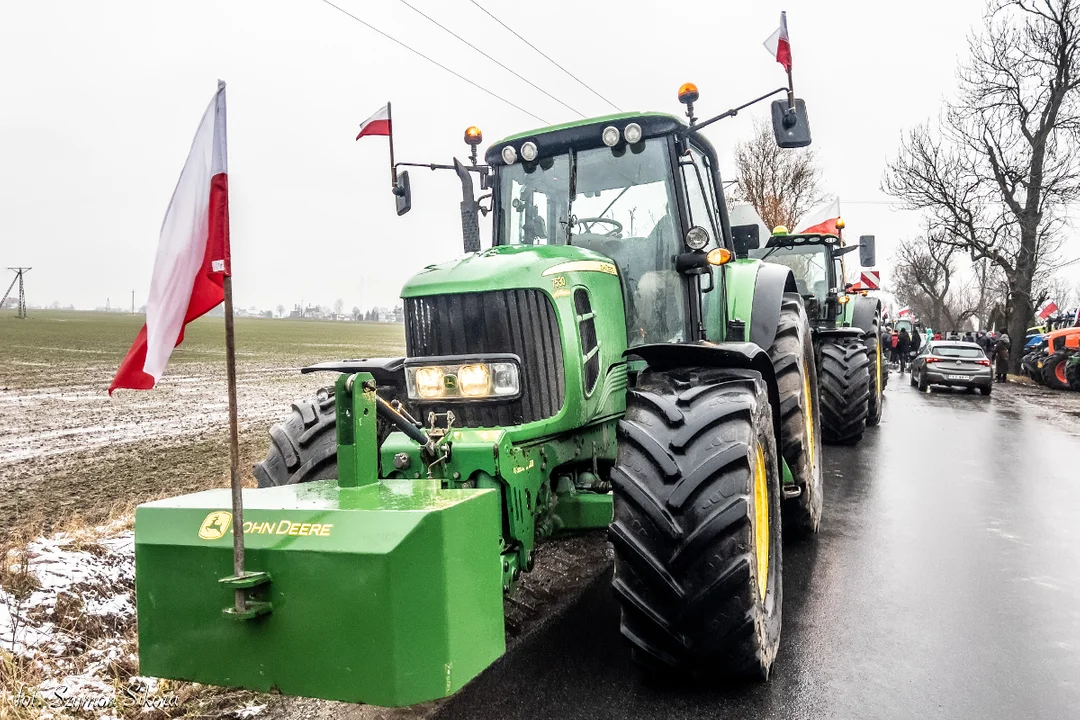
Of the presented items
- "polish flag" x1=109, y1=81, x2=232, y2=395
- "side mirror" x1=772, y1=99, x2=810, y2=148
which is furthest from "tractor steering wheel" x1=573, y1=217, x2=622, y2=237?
"polish flag" x1=109, y1=81, x2=232, y2=395

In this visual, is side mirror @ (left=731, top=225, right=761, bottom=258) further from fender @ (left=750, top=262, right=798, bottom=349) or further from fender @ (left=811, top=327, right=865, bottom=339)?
fender @ (left=811, top=327, right=865, bottom=339)

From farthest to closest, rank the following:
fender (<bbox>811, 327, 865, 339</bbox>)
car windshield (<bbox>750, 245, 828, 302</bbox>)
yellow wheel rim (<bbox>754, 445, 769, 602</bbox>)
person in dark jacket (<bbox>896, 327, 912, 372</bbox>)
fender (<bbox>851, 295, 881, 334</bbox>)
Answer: person in dark jacket (<bbox>896, 327, 912, 372</bbox>) < fender (<bbox>851, 295, 881, 334</bbox>) < car windshield (<bbox>750, 245, 828, 302</bbox>) < fender (<bbox>811, 327, 865, 339</bbox>) < yellow wheel rim (<bbox>754, 445, 769, 602</bbox>)

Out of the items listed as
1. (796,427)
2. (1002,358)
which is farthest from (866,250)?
(1002,358)

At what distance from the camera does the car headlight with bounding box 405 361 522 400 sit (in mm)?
3430

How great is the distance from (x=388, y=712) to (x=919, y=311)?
85315mm

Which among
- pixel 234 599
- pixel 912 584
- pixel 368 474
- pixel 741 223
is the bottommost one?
pixel 912 584

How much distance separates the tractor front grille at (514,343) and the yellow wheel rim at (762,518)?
3.04 ft

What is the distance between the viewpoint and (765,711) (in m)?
3.13

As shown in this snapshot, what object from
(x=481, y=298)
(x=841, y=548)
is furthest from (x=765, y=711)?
(x=841, y=548)

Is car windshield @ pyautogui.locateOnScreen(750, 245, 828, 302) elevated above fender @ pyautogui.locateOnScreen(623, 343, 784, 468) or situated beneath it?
elevated above

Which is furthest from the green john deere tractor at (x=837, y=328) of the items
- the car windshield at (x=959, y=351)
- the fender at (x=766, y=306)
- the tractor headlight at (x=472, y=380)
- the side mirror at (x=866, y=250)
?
the tractor headlight at (x=472, y=380)

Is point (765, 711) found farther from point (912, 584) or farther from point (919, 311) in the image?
point (919, 311)

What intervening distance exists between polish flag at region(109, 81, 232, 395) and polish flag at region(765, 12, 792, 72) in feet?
11.8

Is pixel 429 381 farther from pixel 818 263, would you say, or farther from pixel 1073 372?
pixel 1073 372
